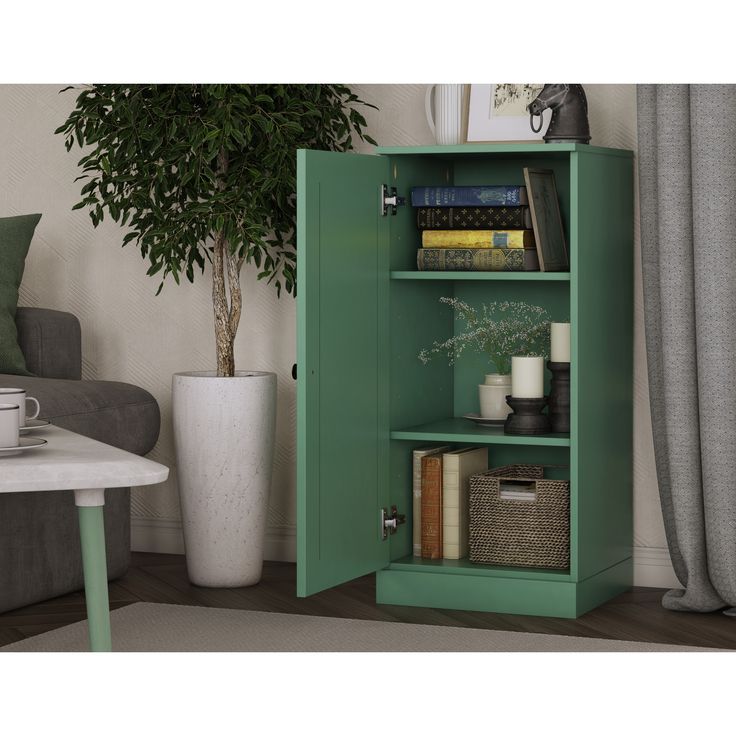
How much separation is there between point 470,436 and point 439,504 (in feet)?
0.79

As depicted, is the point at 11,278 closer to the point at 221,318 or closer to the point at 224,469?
the point at 221,318

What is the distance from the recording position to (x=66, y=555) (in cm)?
319

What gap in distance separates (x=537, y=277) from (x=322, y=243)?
0.58 meters

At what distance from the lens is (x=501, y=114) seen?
316 centimetres

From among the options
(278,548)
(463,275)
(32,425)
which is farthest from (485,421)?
(32,425)

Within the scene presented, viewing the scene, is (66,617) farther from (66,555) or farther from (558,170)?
(558,170)

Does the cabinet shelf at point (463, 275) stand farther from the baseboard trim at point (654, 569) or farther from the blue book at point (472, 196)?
the baseboard trim at point (654, 569)

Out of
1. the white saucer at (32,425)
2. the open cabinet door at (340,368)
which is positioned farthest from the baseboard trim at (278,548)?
the white saucer at (32,425)

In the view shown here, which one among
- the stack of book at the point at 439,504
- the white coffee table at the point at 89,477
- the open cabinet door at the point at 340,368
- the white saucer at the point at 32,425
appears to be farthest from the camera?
the stack of book at the point at 439,504

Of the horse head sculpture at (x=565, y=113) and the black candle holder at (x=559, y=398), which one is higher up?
the horse head sculpture at (x=565, y=113)

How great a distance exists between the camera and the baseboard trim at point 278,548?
10.9ft

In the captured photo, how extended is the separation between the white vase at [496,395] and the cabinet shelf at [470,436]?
44mm

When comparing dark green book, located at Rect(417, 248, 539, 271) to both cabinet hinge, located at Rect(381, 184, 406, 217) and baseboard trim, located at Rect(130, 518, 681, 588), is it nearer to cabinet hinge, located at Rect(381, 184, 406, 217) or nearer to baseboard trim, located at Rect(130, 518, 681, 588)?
cabinet hinge, located at Rect(381, 184, 406, 217)

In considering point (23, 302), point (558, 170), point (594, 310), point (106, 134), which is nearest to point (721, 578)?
point (594, 310)
